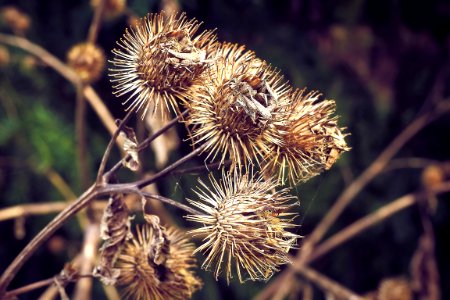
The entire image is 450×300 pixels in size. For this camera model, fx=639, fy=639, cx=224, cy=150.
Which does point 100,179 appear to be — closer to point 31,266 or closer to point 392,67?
point 31,266

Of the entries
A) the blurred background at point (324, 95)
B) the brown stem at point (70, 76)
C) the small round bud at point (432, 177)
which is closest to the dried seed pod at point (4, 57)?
the blurred background at point (324, 95)

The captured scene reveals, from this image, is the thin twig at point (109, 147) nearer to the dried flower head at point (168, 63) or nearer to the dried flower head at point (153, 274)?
the dried flower head at point (168, 63)

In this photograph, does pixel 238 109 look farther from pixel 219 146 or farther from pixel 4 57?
pixel 4 57

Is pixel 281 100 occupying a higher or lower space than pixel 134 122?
lower

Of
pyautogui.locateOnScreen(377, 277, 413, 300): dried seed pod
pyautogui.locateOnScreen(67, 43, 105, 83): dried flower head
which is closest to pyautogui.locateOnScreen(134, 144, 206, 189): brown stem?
pyautogui.locateOnScreen(67, 43, 105, 83): dried flower head

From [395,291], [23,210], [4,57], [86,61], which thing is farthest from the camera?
[4,57]

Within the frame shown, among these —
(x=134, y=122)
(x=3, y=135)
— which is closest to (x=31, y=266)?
(x=3, y=135)

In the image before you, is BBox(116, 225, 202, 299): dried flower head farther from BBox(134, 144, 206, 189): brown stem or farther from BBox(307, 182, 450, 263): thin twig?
BBox(307, 182, 450, 263): thin twig

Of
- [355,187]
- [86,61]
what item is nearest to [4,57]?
[86,61]
